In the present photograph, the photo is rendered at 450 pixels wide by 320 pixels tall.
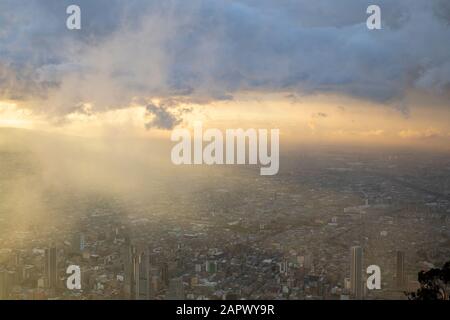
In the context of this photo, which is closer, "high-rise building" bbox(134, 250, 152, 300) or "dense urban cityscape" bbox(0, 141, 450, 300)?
"high-rise building" bbox(134, 250, 152, 300)

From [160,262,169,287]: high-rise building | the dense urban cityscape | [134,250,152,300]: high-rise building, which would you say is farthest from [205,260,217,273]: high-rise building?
[134,250,152,300]: high-rise building

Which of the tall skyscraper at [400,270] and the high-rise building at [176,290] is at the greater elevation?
the tall skyscraper at [400,270]

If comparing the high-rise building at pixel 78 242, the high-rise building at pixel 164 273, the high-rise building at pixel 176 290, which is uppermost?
the high-rise building at pixel 78 242

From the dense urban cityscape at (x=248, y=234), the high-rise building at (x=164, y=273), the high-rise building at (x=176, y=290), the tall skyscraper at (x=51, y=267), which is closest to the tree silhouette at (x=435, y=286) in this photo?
the dense urban cityscape at (x=248, y=234)

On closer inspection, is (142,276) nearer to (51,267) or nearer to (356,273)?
(51,267)

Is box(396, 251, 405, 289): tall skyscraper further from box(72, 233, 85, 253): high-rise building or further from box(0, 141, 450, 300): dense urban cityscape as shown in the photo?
box(72, 233, 85, 253): high-rise building

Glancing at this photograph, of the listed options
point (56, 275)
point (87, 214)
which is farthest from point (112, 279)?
point (87, 214)

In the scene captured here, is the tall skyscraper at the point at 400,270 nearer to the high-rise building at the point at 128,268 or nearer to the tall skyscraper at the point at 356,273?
the tall skyscraper at the point at 356,273
